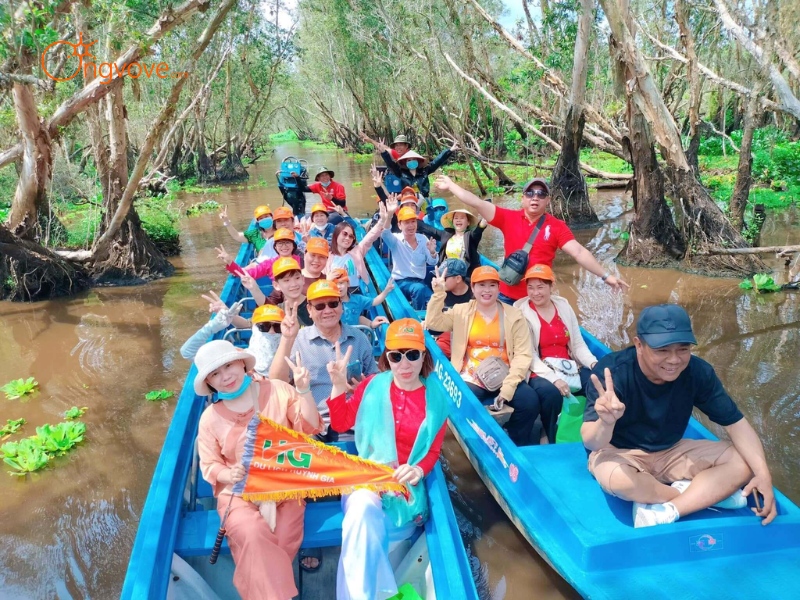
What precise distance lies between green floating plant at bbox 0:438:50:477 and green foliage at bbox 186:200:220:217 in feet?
44.0

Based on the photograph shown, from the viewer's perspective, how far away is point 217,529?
120 inches

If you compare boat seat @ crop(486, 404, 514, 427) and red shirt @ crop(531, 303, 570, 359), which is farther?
red shirt @ crop(531, 303, 570, 359)

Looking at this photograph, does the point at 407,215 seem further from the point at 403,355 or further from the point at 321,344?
the point at 403,355

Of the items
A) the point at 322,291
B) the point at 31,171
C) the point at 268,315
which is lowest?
the point at 268,315

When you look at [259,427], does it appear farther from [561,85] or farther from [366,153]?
[366,153]

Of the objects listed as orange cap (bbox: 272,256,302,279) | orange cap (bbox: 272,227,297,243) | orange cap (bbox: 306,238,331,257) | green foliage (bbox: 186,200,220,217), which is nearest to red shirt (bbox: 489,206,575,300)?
orange cap (bbox: 306,238,331,257)

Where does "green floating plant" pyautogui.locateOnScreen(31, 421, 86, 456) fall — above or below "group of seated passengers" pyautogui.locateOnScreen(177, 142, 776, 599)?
below

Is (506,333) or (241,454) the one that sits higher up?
(506,333)

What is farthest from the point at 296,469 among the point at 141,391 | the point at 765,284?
the point at 765,284

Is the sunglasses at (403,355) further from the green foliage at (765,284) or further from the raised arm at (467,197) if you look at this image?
the green foliage at (765,284)

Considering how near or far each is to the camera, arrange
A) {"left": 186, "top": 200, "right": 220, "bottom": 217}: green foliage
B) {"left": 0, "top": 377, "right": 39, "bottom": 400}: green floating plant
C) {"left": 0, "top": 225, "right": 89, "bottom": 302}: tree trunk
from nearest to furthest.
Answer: {"left": 0, "top": 377, "right": 39, "bottom": 400}: green floating plant
{"left": 0, "top": 225, "right": 89, "bottom": 302}: tree trunk
{"left": 186, "top": 200, "right": 220, "bottom": 217}: green foliage

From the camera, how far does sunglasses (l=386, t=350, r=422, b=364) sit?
2973mm

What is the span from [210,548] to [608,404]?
6.99 feet

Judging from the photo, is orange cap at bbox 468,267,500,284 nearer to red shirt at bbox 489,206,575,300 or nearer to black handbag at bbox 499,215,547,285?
black handbag at bbox 499,215,547,285
